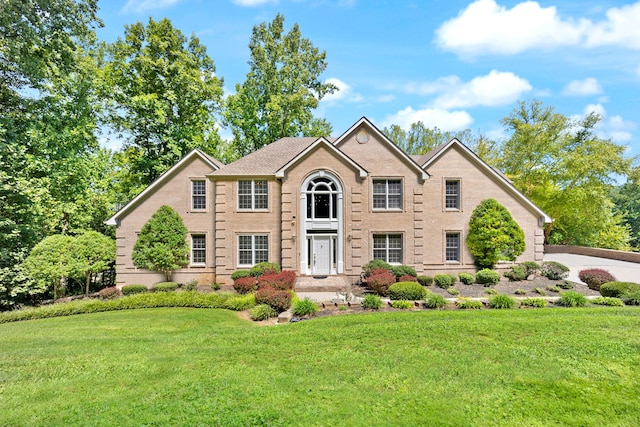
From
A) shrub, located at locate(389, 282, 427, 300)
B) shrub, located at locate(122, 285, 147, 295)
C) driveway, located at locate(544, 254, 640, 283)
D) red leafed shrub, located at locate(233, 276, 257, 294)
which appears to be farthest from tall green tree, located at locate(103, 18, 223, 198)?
driveway, located at locate(544, 254, 640, 283)

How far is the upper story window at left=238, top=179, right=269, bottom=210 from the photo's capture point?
18.9 metres

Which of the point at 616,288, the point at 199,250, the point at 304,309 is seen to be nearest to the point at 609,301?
the point at 616,288

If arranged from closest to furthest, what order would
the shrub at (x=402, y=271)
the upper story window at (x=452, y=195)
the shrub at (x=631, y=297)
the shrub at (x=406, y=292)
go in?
the shrub at (x=631, y=297) → the shrub at (x=406, y=292) → the shrub at (x=402, y=271) → the upper story window at (x=452, y=195)

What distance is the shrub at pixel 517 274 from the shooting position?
1786cm

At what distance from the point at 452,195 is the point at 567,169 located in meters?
19.0

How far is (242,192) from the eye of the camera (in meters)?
19.0

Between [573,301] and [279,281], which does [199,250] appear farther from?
[573,301]

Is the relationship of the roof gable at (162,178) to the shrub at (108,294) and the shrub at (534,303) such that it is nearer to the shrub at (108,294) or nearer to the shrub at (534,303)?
the shrub at (108,294)

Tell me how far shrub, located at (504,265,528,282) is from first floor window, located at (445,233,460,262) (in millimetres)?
2924

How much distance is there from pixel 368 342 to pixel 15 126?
22.0 metres

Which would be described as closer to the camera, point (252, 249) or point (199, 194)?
point (252, 249)

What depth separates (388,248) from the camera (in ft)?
61.4

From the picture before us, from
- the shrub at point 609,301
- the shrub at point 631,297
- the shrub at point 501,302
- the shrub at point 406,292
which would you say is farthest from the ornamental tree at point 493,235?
the shrub at point 406,292

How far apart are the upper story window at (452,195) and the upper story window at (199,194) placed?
16.0 metres
